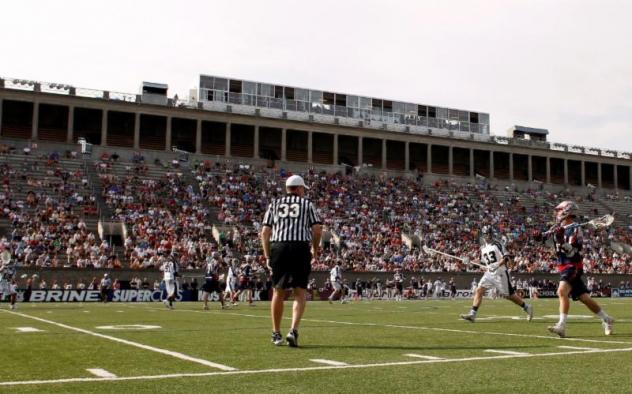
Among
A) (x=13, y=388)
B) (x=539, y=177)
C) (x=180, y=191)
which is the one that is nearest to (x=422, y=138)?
(x=539, y=177)

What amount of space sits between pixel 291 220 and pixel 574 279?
512cm

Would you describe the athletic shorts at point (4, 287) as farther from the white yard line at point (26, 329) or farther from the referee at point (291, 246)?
the referee at point (291, 246)

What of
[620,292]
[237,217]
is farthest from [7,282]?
[620,292]

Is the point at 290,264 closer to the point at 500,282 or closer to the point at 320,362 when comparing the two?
the point at 320,362

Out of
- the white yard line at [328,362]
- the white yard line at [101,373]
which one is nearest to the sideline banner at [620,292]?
the white yard line at [328,362]

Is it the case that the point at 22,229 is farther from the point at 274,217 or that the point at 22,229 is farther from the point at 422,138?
the point at 422,138

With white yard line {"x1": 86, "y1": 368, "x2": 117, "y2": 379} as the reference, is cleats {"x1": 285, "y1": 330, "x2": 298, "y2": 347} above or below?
above

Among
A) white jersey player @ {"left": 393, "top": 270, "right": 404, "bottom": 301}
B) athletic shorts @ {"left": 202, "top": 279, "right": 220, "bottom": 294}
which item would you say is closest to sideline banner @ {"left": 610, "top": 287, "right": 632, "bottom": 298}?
white jersey player @ {"left": 393, "top": 270, "right": 404, "bottom": 301}

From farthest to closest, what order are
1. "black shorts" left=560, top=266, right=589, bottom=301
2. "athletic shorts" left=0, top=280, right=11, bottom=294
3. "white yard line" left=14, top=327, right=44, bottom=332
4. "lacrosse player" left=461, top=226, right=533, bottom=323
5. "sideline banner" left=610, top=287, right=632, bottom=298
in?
"sideline banner" left=610, top=287, right=632, bottom=298
"athletic shorts" left=0, top=280, right=11, bottom=294
"lacrosse player" left=461, top=226, right=533, bottom=323
"white yard line" left=14, top=327, right=44, bottom=332
"black shorts" left=560, top=266, right=589, bottom=301

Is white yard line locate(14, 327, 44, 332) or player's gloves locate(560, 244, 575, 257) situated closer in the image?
player's gloves locate(560, 244, 575, 257)

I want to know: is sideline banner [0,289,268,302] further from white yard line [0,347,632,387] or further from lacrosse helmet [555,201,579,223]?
white yard line [0,347,632,387]

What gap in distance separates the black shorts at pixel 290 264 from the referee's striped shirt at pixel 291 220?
0.09 m

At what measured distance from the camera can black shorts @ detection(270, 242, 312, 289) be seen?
9.03 m

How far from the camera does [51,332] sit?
11.9 m
